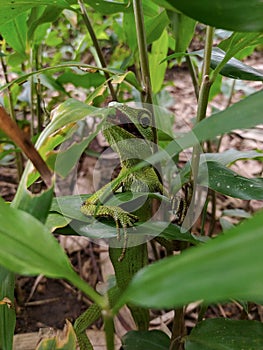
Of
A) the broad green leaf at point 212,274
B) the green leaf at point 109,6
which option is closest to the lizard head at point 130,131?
the green leaf at point 109,6

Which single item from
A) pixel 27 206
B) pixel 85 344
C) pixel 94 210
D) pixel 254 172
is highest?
pixel 27 206

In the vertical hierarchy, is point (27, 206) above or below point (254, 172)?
above

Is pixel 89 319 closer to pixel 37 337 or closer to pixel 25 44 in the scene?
pixel 37 337

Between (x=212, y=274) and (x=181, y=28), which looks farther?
(x=181, y=28)

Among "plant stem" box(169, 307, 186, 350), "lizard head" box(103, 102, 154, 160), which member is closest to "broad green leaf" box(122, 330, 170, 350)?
"plant stem" box(169, 307, 186, 350)

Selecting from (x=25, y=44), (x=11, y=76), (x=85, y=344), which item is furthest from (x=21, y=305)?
(x=11, y=76)

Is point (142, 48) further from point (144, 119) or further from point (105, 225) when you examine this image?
point (105, 225)

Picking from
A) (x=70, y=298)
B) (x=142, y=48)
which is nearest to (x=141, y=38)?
(x=142, y=48)

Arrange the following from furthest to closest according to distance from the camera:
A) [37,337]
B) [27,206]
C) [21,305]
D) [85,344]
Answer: [21,305] < [37,337] < [85,344] < [27,206]
